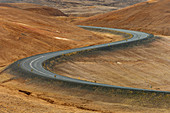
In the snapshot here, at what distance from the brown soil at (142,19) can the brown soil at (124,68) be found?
42226 millimetres

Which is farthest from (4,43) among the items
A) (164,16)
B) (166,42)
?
(164,16)

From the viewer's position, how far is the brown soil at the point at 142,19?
104500mm

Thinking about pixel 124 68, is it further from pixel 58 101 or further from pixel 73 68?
pixel 58 101

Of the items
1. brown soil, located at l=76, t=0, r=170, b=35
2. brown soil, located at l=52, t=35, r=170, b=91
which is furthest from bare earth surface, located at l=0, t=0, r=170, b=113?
brown soil, located at l=76, t=0, r=170, b=35

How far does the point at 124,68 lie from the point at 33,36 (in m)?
27.1

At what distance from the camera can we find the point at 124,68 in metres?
49.7

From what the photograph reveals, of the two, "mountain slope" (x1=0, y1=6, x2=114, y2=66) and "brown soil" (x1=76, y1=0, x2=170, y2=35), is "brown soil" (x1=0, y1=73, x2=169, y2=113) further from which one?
"brown soil" (x1=76, y1=0, x2=170, y2=35)

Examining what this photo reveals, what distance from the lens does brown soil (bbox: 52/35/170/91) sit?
4231cm

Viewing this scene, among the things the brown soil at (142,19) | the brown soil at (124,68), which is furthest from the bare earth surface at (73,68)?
the brown soil at (142,19)

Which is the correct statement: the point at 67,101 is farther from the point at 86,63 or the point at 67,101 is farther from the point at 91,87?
the point at 86,63

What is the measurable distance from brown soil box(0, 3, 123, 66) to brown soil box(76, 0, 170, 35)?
28.9 m

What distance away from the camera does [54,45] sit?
216 ft

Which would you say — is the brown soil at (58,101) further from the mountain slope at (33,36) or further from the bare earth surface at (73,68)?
the mountain slope at (33,36)

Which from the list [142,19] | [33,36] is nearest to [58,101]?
[33,36]
